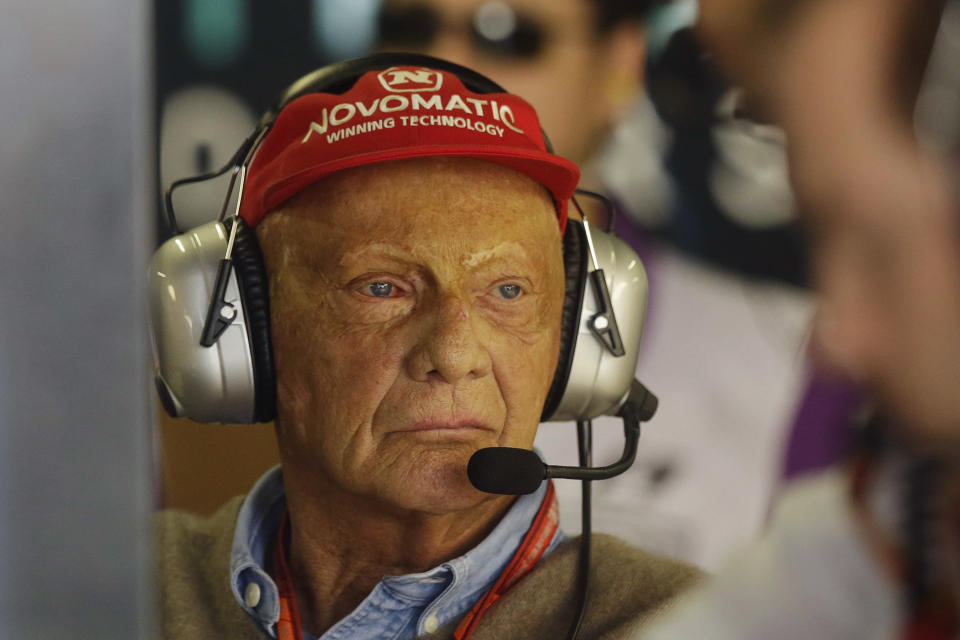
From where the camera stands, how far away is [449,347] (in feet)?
3.11

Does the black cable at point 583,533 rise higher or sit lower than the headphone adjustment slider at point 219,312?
lower

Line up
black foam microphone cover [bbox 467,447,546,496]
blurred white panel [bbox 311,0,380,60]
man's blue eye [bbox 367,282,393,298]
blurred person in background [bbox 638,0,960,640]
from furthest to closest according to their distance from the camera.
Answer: blurred white panel [bbox 311,0,380,60] → man's blue eye [bbox 367,282,393,298] → black foam microphone cover [bbox 467,447,546,496] → blurred person in background [bbox 638,0,960,640]

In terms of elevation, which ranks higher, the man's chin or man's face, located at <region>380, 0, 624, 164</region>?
man's face, located at <region>380, 0, 624, 164</region>

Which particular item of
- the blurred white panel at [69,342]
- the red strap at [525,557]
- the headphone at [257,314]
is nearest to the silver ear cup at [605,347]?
the headphone at [257,314]

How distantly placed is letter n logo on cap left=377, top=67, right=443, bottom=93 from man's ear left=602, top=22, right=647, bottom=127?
0.19 m

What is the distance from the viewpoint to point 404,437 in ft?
3.15

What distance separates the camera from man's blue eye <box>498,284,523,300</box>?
39.4 inches

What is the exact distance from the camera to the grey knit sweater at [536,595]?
3.31 ft

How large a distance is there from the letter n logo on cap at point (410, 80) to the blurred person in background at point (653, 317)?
0.15 meters

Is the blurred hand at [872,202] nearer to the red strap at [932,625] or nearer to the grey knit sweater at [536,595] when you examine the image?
the red strap at [932,625]

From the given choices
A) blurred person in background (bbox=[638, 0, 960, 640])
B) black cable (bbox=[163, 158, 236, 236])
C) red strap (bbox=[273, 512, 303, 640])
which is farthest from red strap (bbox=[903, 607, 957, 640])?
black cable (bbox=[163, 158, 236, 236])

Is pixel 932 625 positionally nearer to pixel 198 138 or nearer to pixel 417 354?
pixel 417 354

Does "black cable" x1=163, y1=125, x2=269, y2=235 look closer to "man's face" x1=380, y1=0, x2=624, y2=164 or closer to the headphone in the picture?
the headphone

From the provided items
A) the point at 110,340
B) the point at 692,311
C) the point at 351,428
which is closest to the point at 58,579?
the point at 110,340
